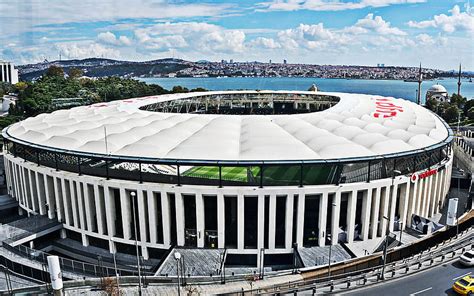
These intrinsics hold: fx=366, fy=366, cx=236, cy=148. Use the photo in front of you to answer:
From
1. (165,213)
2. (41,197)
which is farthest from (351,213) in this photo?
(41,197)

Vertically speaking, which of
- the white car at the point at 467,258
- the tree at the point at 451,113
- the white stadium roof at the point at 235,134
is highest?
the white stadium roof at the point at 235,134

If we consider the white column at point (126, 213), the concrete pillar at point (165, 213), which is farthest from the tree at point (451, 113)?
the white column at point (126, 213)

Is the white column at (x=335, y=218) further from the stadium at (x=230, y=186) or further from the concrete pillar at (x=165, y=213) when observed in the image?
the concrete pillar at (x=165, y=213)

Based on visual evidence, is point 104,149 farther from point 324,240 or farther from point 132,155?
point 324,240

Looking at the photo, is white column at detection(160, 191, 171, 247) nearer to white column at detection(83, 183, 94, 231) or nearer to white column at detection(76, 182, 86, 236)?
white column at detection(83, 183, 94, 231)

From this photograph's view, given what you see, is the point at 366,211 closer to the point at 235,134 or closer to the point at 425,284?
the point at 425,284

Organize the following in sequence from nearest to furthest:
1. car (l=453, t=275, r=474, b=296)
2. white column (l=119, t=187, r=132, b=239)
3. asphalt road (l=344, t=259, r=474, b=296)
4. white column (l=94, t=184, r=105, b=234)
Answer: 1. car (l=453, t=275, r=474, b=296)
2. asphalt road (l=344, t=259, r=474, b=296)
3. white column (l=119, t=187, r=132, b=239)
4. white column (l=94, t=184, r=105, b=234)

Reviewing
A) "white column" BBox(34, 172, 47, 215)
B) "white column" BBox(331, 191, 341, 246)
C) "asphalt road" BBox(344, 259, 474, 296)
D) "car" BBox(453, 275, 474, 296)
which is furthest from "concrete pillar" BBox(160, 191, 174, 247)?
"car" BBox(453, 275, 474, 296)
